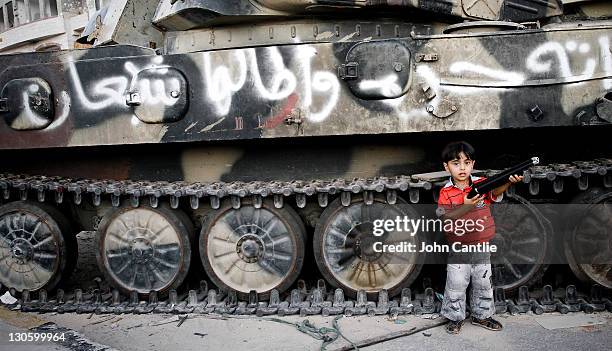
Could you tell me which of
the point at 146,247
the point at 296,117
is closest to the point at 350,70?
the point at 296,117

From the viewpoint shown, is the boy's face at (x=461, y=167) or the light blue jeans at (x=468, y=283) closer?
the boy's face at (x=461, y=167)

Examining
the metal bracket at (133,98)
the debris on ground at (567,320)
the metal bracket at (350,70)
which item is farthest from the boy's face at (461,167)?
the metal bracket at (133,98)

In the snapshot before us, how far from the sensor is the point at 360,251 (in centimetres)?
449

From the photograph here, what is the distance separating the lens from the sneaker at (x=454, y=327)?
398cm

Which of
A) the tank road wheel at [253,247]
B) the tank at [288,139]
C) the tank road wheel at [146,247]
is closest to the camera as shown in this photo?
the tank at [288,139]

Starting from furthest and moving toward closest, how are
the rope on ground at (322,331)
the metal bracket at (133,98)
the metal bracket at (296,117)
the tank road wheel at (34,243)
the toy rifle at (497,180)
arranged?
the tank road wheel at (34,243), the metal bracket at (133,98), the metal bracket at (296,117), the rope on ground at (322,331), the toy rifle at (497,180)

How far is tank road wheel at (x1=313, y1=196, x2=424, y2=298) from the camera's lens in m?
4.46

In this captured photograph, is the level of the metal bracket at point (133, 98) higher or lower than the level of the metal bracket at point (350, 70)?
lower

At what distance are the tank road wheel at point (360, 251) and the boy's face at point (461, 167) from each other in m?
0.67

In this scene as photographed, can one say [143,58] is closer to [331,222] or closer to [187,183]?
[187,183]

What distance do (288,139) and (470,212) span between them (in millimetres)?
1660

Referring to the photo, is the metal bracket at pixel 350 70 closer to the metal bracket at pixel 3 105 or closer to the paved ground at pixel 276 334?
the paved ground at pixel 276 334

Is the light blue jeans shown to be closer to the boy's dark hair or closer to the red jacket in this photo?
the red jacket

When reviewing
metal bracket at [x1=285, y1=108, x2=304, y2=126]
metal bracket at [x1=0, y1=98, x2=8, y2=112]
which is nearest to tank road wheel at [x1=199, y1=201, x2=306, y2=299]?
metal bracket at [x1=285, y1=108, x2=304, y2=126]
